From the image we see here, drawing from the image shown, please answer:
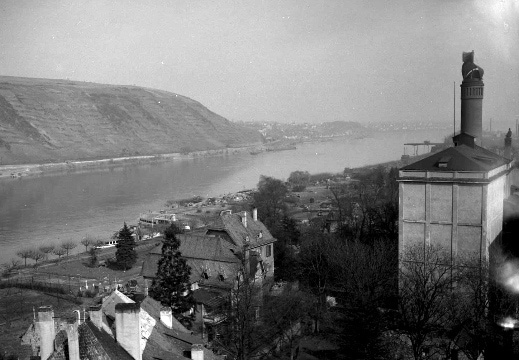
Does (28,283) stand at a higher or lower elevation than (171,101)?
lower

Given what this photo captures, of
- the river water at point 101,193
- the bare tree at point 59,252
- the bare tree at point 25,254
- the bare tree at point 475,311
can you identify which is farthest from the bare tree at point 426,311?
the river water at point 101,193

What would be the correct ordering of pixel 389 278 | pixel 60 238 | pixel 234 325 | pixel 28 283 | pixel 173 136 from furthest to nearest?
pixel 173 136, pixel 60 238, pixel 28 283, pixel 389 278, pixel 234 325

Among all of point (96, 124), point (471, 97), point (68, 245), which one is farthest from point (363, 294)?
point (96, 124)

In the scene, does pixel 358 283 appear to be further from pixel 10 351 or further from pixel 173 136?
pixel 173 136

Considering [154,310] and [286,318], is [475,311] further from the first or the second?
[154,310]

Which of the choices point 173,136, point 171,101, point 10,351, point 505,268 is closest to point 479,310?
point 505,268

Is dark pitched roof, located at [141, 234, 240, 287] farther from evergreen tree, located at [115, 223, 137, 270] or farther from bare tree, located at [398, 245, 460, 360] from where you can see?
evergreen tree, located at [115, 223, 137, 270]
